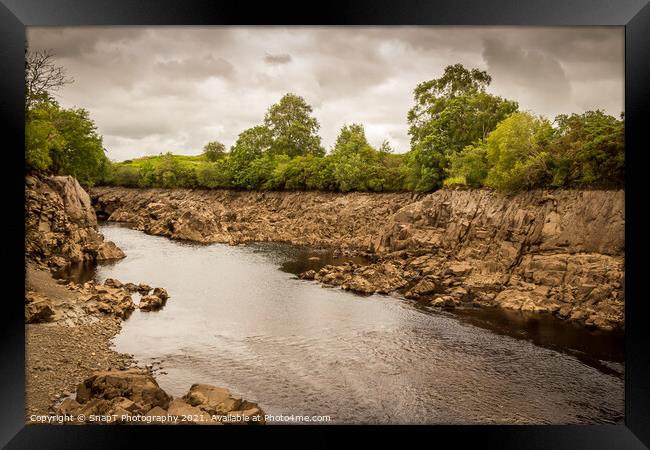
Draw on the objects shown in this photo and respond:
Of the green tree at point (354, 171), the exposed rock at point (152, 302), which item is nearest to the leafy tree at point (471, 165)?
the green tree at point (354, 171)

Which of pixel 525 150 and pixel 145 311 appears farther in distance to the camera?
pixel 525 150

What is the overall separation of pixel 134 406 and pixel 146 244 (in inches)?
672

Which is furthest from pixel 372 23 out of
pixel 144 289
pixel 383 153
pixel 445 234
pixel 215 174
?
pixel 383 153

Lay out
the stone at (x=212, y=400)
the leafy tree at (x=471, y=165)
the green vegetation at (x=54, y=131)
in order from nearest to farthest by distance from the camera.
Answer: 1. the stone at (x=212, y=400)
2. the green vegetation at (x=54, y=131)
3. the leafy tree at (x=471, y=165)

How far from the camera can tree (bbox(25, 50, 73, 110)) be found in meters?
8.56

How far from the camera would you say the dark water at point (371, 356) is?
9.23m

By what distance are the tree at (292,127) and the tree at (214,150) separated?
5.11ft

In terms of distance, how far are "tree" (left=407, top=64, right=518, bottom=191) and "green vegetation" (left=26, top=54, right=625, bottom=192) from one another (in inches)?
2.7

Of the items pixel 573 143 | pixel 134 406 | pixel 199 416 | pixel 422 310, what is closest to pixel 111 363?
pixel 134 406

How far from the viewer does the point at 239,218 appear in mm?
25000

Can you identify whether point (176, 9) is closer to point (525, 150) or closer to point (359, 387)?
point (359, 387)

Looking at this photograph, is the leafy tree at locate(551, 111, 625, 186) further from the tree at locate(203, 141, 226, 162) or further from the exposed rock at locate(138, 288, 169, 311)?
the exposed rock at locate(138, 288, 169, 311)

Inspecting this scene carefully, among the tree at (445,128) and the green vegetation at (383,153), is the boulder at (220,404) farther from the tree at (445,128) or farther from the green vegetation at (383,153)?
the tree at (445,128)

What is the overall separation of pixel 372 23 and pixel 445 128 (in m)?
17.1
